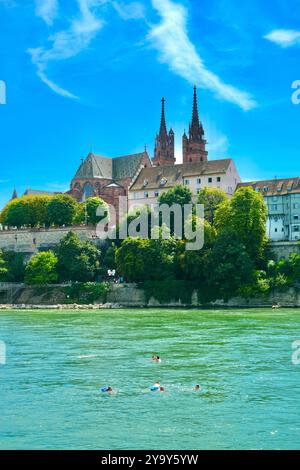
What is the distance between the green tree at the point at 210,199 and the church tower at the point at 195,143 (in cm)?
3303

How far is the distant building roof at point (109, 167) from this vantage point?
134625mm

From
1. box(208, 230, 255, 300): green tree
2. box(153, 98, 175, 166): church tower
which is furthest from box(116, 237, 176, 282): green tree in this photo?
box(153, 98, 175, 166): church tower

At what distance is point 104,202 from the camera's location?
121 metres

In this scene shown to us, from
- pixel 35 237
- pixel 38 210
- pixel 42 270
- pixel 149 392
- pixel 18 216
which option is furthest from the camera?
pixel 18 216

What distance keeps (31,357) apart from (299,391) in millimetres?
14747

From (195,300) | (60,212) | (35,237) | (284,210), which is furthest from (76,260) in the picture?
(284,210)

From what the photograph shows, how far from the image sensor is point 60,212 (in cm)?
11788

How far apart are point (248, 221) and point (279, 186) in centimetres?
1993

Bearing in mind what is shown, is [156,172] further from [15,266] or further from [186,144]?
[15,266]

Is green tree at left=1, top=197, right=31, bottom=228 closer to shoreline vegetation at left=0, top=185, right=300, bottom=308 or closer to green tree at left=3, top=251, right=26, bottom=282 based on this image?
green tree at left=3, top=251, right=26, bottom=282

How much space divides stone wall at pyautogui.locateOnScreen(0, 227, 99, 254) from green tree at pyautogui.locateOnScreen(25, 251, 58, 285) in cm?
1109

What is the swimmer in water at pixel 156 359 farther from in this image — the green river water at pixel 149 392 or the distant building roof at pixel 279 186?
the distant building roof at pixel 279 186

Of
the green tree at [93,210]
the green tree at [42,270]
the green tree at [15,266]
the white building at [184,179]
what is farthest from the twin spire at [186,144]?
the green tree at [42,270]

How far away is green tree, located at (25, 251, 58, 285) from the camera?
98.5m
